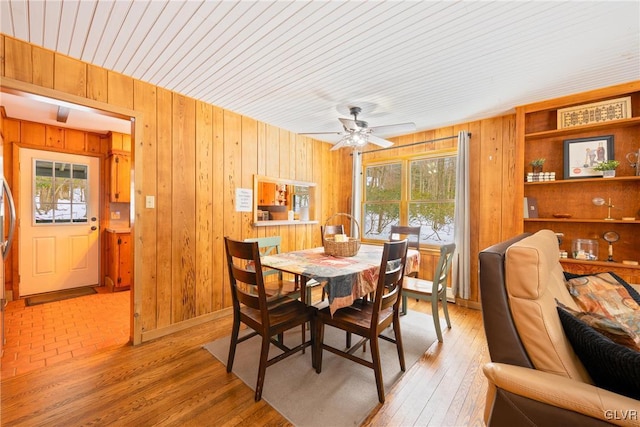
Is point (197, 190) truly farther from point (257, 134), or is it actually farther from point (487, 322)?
A: point (487, 322)

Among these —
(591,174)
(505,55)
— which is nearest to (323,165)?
(505,55)

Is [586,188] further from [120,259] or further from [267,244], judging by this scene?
[120,259]

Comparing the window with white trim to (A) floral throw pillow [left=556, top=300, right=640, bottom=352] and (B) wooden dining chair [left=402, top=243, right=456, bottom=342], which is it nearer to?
(B) wooden dining chair [left=402, top=243, right=456, bottom=342]

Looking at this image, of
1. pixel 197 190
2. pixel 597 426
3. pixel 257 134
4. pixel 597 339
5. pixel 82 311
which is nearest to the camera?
pixel 597 426

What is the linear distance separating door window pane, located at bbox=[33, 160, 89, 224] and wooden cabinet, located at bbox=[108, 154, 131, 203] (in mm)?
401

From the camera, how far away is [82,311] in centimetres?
314

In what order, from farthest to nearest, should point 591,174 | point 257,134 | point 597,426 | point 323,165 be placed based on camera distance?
point 323,165
point 257,134
point 591,174
point 597,426

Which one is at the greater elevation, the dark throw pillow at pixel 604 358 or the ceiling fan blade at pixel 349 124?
the ceiling fan blade at pixel 349 124

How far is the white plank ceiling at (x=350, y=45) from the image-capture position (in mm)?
1593

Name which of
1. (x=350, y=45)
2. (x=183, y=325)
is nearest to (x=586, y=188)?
(x=350, y=45)

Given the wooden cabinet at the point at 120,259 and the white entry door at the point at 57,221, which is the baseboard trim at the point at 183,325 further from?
the white entry door at the point at 57,221

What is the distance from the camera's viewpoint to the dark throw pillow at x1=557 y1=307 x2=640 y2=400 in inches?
31.9

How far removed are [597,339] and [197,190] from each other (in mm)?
3098

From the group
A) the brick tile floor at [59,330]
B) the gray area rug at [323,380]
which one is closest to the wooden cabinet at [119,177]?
the brick tile floor at [59,330]
